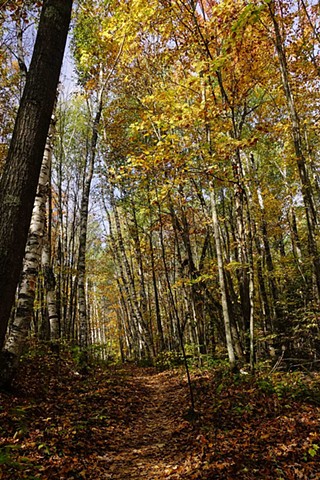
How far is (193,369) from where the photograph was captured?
1153cm

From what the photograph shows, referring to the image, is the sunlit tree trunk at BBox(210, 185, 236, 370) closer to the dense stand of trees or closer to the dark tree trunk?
the dense stand of trees

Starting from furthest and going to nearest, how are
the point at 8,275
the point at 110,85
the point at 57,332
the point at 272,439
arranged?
1. the point at 110,85
2. the point at 57,332
3. the point at 272,439
4. the point at 8,275

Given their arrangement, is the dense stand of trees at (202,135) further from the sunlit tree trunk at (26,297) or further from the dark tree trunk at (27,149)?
the dark tree trunk at (27,149)

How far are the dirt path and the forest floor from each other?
17 mm

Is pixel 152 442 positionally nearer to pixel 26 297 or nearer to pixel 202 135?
pixel 26 297

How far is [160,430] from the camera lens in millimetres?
6371

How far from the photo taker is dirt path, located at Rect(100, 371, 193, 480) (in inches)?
181

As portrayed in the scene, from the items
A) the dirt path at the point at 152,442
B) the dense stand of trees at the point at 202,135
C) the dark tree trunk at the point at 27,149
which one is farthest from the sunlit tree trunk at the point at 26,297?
the dark tree trunk at the point at 27,149

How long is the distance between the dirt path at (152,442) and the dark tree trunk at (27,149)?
130 inches

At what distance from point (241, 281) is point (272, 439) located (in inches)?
263

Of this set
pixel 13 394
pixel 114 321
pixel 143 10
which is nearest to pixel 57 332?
pixel 13 394

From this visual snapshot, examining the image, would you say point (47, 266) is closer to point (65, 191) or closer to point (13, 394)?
point (13, 394)

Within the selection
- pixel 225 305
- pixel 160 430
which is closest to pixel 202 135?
pixel 225 305

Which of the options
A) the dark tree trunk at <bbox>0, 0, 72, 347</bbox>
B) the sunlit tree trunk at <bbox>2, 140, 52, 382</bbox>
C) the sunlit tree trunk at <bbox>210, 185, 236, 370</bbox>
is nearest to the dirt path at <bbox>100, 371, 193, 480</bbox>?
the sunlit tree trunk at <bbox>210, 185, 236, 370</bbox>
